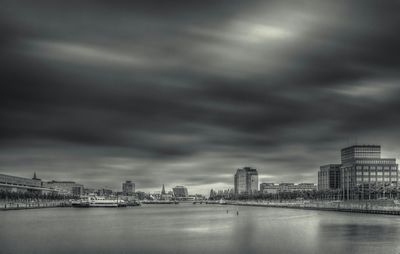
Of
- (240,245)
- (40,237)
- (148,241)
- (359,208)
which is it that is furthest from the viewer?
(359,208)

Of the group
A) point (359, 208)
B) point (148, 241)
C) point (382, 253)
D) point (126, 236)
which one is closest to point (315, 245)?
point (382, 253)

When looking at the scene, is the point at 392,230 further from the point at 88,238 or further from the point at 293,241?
the point at 88,238

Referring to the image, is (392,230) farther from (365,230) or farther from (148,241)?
(148,241)

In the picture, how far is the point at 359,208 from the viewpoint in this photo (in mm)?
193250

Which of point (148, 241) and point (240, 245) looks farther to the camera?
point (148, 241)

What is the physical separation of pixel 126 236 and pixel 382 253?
41447 mm

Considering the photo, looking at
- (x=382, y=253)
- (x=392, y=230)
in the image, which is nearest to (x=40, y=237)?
(x=382, y=253)

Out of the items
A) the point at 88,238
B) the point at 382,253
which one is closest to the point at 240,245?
the point at 382,253

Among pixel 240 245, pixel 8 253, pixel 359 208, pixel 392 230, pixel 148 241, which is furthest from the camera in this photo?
pixel 359 208

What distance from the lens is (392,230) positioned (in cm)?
9588

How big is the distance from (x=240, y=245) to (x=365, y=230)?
32.9 metres

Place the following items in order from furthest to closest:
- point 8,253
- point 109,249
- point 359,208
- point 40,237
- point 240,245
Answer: point 359,208 → point 40,237 → point 240,245 → point 109,249 → point 8,253

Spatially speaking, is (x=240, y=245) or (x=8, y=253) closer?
(x=8, y=253)

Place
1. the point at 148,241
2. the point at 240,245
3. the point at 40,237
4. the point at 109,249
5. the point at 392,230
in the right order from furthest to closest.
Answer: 1. the point at 392,230
2. the point at 40,237
3. the point at 148,241
4. the point at 240,245
5. the point at 109,249
